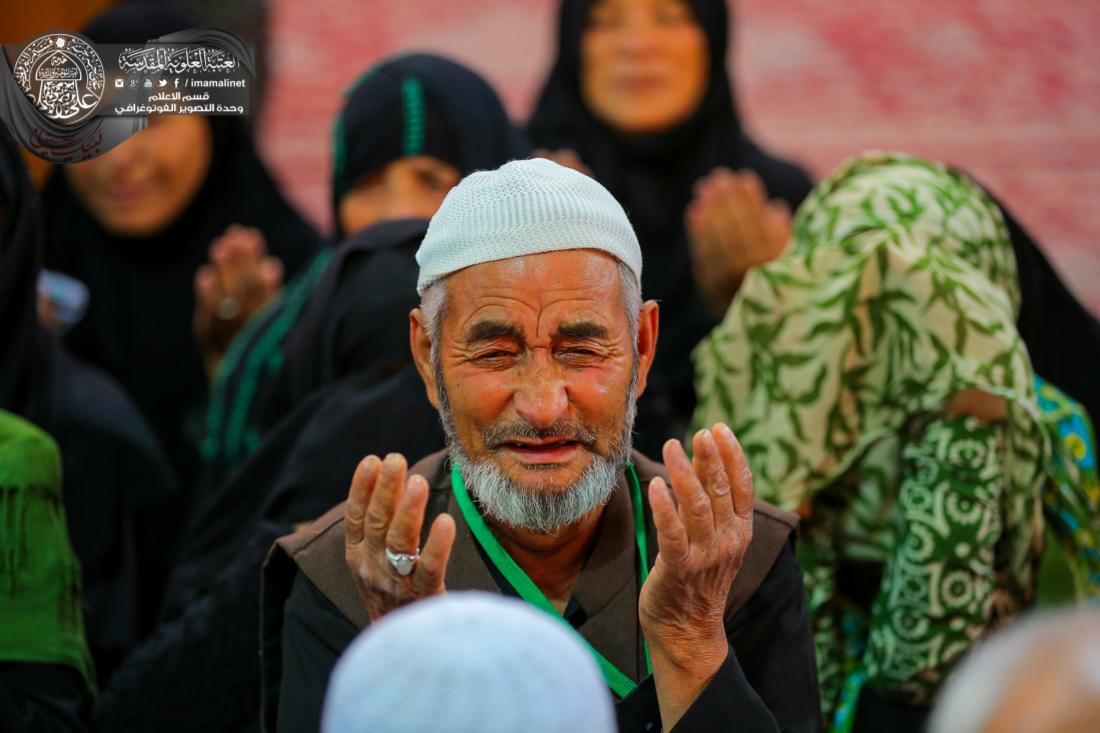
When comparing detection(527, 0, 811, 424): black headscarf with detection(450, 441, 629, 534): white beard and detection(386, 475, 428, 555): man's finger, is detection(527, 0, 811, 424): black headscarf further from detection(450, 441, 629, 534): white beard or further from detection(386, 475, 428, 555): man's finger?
detection(386, 475, 428, 555): man's finger

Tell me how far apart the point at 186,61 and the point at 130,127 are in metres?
0.16

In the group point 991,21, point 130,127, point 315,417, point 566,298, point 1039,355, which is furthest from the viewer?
point 991,21

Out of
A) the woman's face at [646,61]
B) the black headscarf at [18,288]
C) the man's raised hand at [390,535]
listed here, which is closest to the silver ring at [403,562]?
Answer: the man's raised hand at [390,535]

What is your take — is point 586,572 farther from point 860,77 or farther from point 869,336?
point 860,77

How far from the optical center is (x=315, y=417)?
361cm

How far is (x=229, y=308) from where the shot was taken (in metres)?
5.11

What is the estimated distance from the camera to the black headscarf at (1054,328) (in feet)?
12.8

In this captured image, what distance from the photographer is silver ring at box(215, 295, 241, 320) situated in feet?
16.8

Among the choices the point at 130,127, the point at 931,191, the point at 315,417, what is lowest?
the point at 315,417

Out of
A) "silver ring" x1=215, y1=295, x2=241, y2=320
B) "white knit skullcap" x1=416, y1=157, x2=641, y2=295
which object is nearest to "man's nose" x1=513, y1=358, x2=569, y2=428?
"white knit skullcap" x1=416, y1=157, x2=641, y2=295

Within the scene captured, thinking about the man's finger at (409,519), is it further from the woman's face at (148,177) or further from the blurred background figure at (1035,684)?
the woman's face at (148,177)

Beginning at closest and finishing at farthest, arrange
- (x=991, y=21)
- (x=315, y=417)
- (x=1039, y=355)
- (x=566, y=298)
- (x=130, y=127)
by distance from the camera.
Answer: (x=566, y=298), (x=130, y=127), (x=315, y=417), (x=1039, y=355), (x=991, y=21)

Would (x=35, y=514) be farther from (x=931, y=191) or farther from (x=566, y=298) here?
(x=931, y=191)

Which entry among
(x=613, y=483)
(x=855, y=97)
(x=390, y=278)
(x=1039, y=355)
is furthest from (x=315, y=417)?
(x=855, y=97)
